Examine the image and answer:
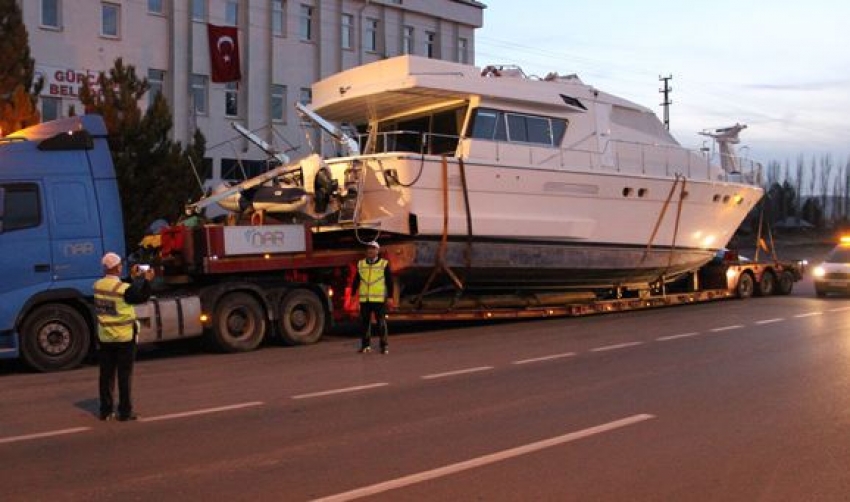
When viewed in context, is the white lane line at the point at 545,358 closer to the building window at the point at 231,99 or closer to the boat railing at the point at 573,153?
the boat railing at the point at 573,153

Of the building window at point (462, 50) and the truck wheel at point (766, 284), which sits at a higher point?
the building window at point (462, 50)

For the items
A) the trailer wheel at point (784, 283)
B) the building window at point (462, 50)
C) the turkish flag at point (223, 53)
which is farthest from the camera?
the building window at point (462, 50)

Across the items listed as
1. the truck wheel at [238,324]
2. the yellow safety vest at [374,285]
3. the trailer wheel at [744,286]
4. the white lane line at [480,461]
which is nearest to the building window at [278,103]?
the trailer wheel at [744,286]

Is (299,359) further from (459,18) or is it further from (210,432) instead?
(459,18)

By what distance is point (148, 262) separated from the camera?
13.8m

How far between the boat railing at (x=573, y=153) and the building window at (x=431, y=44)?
22133 mm

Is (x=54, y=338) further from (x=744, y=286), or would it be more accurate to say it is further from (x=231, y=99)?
(x=231, y=99)

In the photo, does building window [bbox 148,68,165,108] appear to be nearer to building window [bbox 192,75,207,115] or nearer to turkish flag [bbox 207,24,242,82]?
building window [bbox 192,75,207,115]

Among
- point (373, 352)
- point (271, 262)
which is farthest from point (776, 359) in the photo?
point (271, 262)

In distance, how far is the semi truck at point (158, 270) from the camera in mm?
11297

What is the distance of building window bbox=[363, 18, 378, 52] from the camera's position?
38.2 meters

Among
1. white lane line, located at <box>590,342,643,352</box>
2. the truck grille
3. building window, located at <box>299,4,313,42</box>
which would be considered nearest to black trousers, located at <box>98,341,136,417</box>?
white lane line, located at <box>590,342,643,352</box>

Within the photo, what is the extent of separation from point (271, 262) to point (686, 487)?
9009mm

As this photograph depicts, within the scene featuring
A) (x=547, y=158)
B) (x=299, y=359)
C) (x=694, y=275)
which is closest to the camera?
(x=299, y=359)
